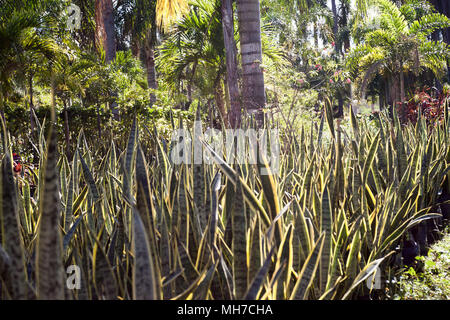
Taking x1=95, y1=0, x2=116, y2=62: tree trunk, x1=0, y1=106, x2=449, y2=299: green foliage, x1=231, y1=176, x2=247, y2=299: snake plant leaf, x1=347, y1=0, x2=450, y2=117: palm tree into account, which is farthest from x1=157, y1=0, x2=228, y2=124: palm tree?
x1=231, y1=176, x2=247, y2=299: snake plant leaf

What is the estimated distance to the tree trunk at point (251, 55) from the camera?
4.43 metres

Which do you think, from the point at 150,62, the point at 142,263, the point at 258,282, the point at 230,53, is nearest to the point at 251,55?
the point at 230,53

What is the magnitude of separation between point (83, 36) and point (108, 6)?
2.94m

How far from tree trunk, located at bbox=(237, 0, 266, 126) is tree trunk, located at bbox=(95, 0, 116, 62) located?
439cm

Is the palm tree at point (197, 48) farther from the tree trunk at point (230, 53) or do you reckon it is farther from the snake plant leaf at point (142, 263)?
the snake plant leaf at point (142, 263)

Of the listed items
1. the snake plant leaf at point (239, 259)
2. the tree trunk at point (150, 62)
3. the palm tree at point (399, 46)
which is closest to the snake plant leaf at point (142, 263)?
the snake plant leaf at point (239, 259)

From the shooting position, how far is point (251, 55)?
14.8ft

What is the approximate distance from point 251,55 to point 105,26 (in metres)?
5.56

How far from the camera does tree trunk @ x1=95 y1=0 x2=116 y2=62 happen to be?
7969 mm

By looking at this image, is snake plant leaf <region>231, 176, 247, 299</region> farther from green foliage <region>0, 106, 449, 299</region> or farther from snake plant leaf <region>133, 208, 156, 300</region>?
snake plant leaf <region>133, 208, 156, 300</region>

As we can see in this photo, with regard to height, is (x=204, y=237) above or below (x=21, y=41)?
below

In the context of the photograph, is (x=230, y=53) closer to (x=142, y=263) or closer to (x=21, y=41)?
(x=21, y=41)

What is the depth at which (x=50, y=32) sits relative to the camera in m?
6.05
